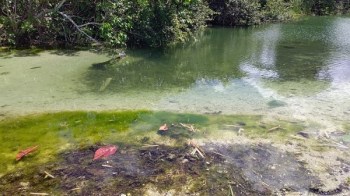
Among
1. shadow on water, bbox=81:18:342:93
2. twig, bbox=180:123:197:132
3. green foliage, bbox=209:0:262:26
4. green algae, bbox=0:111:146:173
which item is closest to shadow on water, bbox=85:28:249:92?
shadow on water, bbox=81:18:342:93

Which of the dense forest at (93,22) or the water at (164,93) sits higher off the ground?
the dense forest at (93,22)

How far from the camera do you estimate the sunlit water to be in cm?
603

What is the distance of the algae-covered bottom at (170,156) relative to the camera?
374 cm

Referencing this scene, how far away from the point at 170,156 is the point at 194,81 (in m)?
3.63

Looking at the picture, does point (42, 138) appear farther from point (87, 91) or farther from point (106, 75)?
point (106, 75)

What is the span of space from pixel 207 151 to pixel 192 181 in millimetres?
757

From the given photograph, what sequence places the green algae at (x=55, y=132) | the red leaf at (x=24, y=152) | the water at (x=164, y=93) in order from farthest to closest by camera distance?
the water at (x=164, y=93) → the green algae at (x=55, y=132) → the red leaf at (x=24, y=152)

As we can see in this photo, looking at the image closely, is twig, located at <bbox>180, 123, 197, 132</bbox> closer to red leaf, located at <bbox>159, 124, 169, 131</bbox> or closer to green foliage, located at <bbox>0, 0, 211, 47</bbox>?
red leaf, located at <bbox>159, 124, 169, 131</bbox>

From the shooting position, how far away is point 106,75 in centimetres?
803

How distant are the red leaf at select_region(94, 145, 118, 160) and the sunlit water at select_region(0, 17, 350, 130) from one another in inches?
60.3

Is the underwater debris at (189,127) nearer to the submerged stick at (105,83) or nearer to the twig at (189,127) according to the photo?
the twig at (189,127)

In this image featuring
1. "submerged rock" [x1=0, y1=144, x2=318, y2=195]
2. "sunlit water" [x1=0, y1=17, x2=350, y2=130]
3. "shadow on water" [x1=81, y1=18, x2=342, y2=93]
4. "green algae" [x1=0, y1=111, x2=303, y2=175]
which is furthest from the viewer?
"shadow on water" [x1=81, y1=18, x2=342, y2=93]

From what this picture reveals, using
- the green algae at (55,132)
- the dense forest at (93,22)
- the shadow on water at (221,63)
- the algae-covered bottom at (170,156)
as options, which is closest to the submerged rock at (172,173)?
the algae-covered bottom at (170,156)

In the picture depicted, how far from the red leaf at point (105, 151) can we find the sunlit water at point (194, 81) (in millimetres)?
1532
